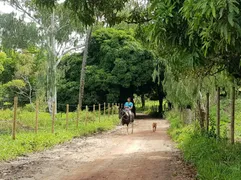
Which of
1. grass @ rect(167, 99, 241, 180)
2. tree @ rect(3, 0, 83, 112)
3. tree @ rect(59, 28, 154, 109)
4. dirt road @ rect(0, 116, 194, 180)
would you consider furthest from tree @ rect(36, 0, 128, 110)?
tree @ rect(59, 28, 154, 109)

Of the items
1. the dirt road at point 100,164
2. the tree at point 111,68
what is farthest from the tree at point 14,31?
the dirt road at point 100,164

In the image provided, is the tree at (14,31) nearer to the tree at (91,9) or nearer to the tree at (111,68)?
the tree at (111,68)

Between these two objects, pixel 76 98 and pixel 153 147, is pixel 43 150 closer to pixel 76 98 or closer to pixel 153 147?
pixel 153 147

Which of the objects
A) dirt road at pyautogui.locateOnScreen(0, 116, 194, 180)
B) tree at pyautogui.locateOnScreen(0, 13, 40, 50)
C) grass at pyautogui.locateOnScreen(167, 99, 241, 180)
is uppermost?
tree at pyautogui.locateOnScreen(0, 13, 40, 50)

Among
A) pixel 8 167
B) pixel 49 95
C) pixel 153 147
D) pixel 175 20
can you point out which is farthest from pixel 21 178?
pixel 49 95

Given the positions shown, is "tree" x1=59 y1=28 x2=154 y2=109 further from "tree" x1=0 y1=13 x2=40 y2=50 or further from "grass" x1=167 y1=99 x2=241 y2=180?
"grass" x1=167 y1=99 x2=241 y2=180

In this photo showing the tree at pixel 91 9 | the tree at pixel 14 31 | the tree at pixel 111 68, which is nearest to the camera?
the tree at pixel 91 9

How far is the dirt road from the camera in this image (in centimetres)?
774

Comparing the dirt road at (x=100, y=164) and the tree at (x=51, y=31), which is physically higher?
the tree at (x=51, y=31)

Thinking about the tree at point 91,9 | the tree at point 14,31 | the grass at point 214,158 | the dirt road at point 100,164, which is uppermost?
the tree at point 14,31

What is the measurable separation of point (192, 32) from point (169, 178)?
167 inches

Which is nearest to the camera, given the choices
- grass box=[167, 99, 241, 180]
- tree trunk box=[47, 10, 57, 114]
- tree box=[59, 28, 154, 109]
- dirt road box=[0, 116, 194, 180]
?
grass box=[167, 99, 241, 180]

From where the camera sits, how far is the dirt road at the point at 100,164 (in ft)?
25.4

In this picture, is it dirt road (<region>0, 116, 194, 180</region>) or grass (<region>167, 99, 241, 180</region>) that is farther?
dirt road (<region>0, 116, 194, 180</region>)
